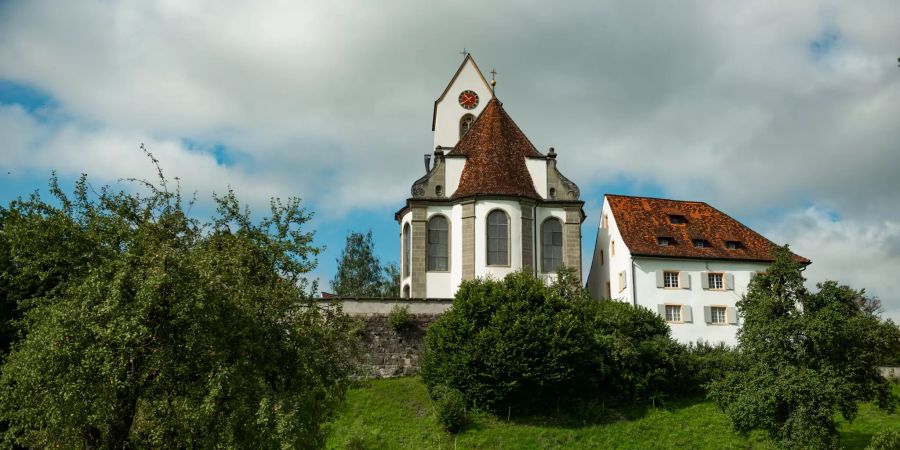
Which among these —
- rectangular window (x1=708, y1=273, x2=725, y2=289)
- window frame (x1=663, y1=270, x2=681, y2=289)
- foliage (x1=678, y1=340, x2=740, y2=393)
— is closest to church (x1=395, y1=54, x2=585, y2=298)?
window frame (x1=663, y1=270, x2=681, y2=289)

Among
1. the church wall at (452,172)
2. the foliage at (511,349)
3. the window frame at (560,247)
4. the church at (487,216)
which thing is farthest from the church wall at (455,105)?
the foliage at (511,349)

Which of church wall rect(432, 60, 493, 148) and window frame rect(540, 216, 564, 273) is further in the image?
church wall rect(432, 60, 493, 148)

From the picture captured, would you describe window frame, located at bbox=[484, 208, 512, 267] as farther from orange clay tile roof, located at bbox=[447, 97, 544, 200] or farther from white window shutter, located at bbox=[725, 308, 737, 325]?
white window shutter, located at bbox=[725, 308, 737, 325]

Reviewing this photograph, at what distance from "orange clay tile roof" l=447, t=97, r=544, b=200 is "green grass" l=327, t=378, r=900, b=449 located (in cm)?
1496

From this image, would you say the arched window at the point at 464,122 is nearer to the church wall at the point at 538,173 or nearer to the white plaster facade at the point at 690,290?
the church wall at the point at 538,173

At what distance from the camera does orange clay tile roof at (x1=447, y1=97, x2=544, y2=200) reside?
48.0m

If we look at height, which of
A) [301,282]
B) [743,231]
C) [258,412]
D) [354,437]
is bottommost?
[354,437]

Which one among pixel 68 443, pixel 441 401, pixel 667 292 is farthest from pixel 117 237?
pixel 667 292

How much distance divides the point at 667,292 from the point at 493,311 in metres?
12.9

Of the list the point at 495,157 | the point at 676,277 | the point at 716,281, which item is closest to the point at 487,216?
the point at 495,157

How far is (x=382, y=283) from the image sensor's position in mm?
79375

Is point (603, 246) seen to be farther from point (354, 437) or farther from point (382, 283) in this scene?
point (382, 283)

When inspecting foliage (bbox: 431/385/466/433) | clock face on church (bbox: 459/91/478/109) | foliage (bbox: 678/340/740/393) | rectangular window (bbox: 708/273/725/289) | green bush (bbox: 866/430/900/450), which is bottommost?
green bush (bbox: 866/430/900/450)

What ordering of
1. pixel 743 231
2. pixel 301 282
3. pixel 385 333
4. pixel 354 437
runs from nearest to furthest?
pixel 301 282, pixel 354 437, pixel 385 333, pixel 743 231
